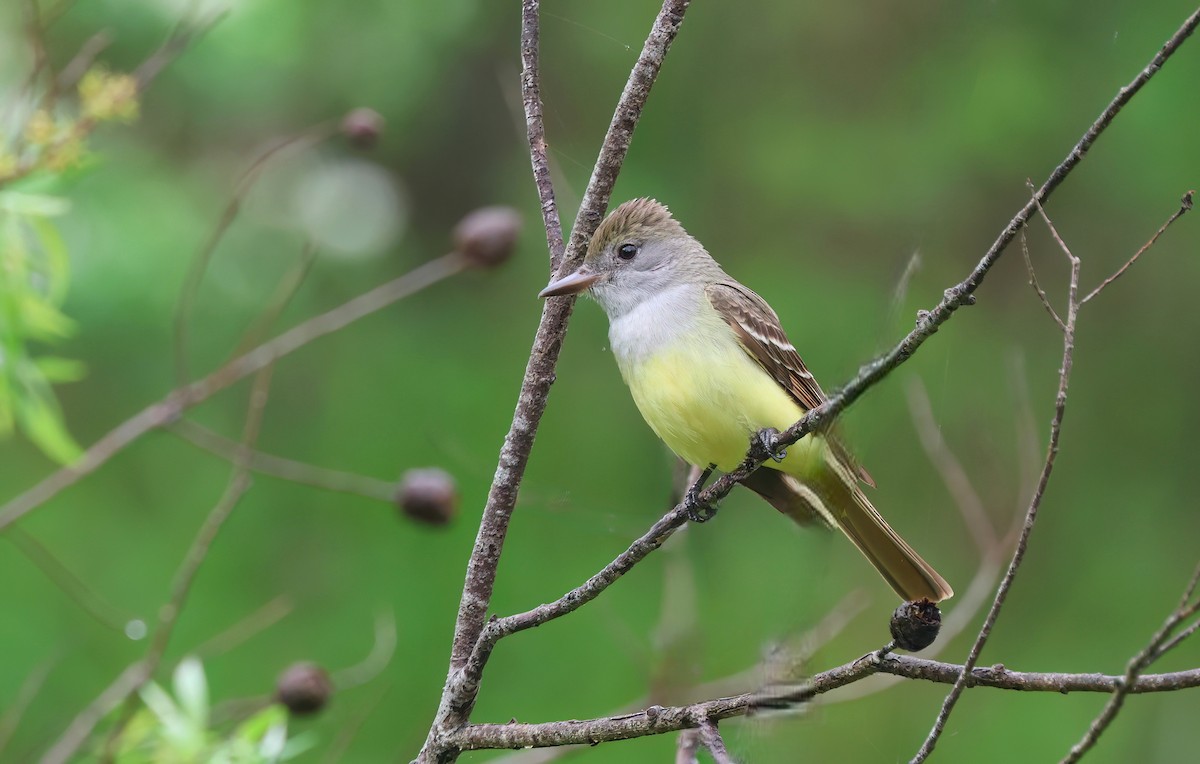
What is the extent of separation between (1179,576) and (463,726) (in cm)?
408

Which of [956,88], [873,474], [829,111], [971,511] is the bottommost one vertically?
[873,474]

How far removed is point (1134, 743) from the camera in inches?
186

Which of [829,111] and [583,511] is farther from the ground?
[829,111]

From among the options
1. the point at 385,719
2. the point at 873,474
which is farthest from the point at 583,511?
the point at 385,719

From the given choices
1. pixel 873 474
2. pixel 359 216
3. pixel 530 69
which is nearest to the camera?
pixel 873 474

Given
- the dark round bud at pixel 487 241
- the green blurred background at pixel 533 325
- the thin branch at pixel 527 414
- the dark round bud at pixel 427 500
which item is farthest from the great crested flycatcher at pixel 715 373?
the green blurred background at pixel 533 325

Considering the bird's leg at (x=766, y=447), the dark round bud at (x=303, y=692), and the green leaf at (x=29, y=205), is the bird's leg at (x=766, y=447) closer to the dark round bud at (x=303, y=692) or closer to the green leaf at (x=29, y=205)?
the dark round bud at (x=303, y=692)

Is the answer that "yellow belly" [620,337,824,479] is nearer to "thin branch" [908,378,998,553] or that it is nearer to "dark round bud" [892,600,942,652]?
"thin branch" [908,378,998,553]

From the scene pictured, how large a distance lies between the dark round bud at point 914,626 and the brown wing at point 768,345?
4.23 feet

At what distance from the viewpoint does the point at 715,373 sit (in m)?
2.58

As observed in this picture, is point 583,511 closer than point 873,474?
No

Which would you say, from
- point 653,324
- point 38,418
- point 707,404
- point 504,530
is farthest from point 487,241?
point 504,530

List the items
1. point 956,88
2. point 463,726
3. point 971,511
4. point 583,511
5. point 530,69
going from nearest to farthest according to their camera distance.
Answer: point 463,726 < point 530,69 < point 956,88 < point 583,511 < point 971,511

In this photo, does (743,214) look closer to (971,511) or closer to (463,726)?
(971,511)
